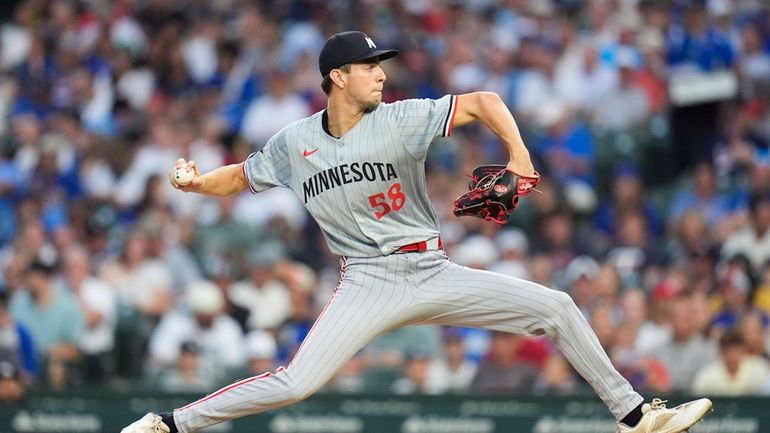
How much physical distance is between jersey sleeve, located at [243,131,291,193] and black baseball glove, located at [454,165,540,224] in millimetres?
906

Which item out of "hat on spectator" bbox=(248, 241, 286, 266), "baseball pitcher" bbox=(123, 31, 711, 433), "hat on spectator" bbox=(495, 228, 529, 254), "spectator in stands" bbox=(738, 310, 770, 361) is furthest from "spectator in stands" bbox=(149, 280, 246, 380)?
"baseball pitcher" bbox=(123, 31, 711, 433)

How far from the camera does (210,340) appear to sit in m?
10.4

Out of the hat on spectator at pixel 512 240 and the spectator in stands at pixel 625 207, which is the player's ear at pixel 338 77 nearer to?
the hat on spectator at pixel 512 240

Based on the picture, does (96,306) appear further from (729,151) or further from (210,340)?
(729,151)

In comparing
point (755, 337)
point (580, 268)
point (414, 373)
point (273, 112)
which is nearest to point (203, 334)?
point (414, 373)

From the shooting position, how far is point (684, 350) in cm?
931

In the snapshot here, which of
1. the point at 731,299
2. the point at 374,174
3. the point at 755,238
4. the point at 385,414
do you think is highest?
the point at 374,174

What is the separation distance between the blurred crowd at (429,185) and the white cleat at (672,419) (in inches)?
136

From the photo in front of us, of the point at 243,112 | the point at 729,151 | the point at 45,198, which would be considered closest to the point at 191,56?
the point at 243,112

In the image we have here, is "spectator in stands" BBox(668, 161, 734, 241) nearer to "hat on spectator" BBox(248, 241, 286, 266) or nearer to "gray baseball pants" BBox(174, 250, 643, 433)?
"hat on spectator" BBox(248, 241, 286, 266)

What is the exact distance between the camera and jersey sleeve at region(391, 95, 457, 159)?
18.1 feet

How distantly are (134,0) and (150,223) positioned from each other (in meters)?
3.99

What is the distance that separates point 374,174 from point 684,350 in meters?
4.34

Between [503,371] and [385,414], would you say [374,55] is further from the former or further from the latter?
[503,371]
